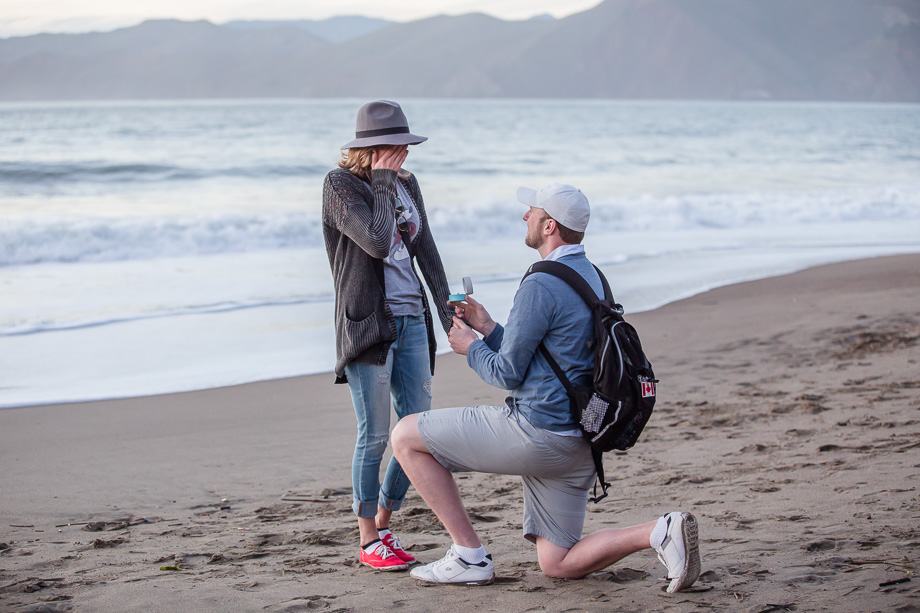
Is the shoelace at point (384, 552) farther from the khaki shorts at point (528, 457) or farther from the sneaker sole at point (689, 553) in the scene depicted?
the sneaker sole at point (689, 553)

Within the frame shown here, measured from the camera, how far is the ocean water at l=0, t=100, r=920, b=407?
26.7ft

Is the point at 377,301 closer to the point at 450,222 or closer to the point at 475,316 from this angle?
the point at 475,316

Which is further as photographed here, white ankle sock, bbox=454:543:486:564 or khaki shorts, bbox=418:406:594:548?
white ankle sock, bbox=454:543:486:564

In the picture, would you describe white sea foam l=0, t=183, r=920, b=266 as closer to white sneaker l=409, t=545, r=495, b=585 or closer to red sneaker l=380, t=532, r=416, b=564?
red sneaker l=380, t=532, r=416, b=564

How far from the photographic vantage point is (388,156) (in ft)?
11.2

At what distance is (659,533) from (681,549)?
9 centimetres

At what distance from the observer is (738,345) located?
7980 millimetres

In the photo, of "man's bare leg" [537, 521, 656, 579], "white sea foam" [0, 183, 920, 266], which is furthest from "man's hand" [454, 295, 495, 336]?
"white sea foam" [0, 183, 920, 266]

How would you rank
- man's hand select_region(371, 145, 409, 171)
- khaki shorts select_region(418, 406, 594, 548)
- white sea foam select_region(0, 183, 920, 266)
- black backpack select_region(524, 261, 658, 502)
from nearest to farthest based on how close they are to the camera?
black backpack select_region(524, 261, 658, 502) < khaki shorts select_region(418, 406, 594, 548) < man's hand select_region(371, 145, 409, 171) < white sea foam select_region(0, 183, 920, 266)

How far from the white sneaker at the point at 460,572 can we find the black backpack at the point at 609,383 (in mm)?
678

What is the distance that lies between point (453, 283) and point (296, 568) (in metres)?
8.08

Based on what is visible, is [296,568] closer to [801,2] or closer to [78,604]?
[78,604]

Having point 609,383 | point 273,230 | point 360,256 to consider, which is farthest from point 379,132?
point 273,230

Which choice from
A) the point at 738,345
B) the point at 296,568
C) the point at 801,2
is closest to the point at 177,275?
the point at 738,345
